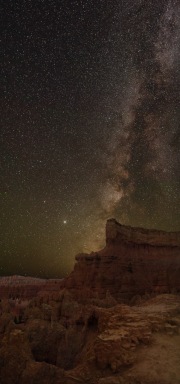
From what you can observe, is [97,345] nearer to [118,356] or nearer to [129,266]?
[118,356]

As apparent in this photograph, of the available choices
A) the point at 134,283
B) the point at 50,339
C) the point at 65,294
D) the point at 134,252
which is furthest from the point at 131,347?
the point at 134,252

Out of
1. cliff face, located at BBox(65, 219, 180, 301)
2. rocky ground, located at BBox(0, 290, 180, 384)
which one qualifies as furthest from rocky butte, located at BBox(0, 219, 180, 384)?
cliff face, located at BBox(65, 219, 180, 301)

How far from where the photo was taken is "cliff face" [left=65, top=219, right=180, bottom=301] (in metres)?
40.8

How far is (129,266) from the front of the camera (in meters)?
44.0

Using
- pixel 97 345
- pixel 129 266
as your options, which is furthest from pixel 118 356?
pixel 129 266

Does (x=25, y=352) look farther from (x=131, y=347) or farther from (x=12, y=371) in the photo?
(x=131, y=347)

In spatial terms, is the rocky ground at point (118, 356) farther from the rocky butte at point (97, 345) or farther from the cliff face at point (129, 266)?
the cliff face at point (129, 266)

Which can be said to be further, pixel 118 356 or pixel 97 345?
pixel 97 345

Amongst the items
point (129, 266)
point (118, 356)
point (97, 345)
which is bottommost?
point (118, 356)

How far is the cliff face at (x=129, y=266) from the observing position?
4078 centimetres

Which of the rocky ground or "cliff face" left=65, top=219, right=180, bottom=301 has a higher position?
"cliff face" left=65, top=219, right=180, bottom=301

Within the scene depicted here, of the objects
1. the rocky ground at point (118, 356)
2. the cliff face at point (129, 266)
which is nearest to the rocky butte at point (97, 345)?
the rocky ground at point (118, 356)

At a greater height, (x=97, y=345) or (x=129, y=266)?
(x=129, y=266)

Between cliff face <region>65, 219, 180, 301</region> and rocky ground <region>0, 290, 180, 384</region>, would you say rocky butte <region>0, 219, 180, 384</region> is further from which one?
cliff face <region>65, 219, 180, 301</region>
